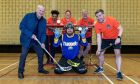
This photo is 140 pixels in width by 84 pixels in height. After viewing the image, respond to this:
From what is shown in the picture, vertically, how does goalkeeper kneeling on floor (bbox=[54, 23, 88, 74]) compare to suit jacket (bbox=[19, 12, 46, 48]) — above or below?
below

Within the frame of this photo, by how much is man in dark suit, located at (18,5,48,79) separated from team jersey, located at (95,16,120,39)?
1249mm

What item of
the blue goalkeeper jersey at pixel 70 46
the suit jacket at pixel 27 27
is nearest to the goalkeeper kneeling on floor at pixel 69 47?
the blue goalkeeper jersey at pixel 70 46

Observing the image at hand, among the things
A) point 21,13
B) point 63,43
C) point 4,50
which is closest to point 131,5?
point 21,13

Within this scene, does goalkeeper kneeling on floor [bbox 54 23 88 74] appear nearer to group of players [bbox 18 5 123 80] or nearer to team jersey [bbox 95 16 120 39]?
group of players [bbox 18 5 123 80]

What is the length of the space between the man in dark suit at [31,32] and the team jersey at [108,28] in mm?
1249

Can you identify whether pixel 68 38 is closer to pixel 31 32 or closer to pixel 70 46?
pixel 70 46

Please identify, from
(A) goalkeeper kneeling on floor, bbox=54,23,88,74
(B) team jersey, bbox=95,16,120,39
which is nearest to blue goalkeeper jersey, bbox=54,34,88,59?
(A) goalkeeper kneeling on floor, bbox=54,23,88,74

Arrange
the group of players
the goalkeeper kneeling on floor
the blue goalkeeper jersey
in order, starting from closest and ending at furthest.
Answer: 1. the group of players
2. the goalkeeper kneeling on floor
3. the blue goalkeeper jersey

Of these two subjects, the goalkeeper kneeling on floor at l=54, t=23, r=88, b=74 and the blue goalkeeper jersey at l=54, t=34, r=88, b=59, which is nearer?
the goalkeeper kneeling on floor at l=54, t=23, r=88, b=74

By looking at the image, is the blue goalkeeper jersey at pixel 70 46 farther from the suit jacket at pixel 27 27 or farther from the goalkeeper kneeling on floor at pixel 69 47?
the suit jacket at pixel 27 27

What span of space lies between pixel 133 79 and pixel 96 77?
0.81m

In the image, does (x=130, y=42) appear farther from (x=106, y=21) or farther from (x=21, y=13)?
(x=106, y=21)

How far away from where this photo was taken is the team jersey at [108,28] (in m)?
6.86

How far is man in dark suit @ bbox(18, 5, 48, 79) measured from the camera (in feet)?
22.6
